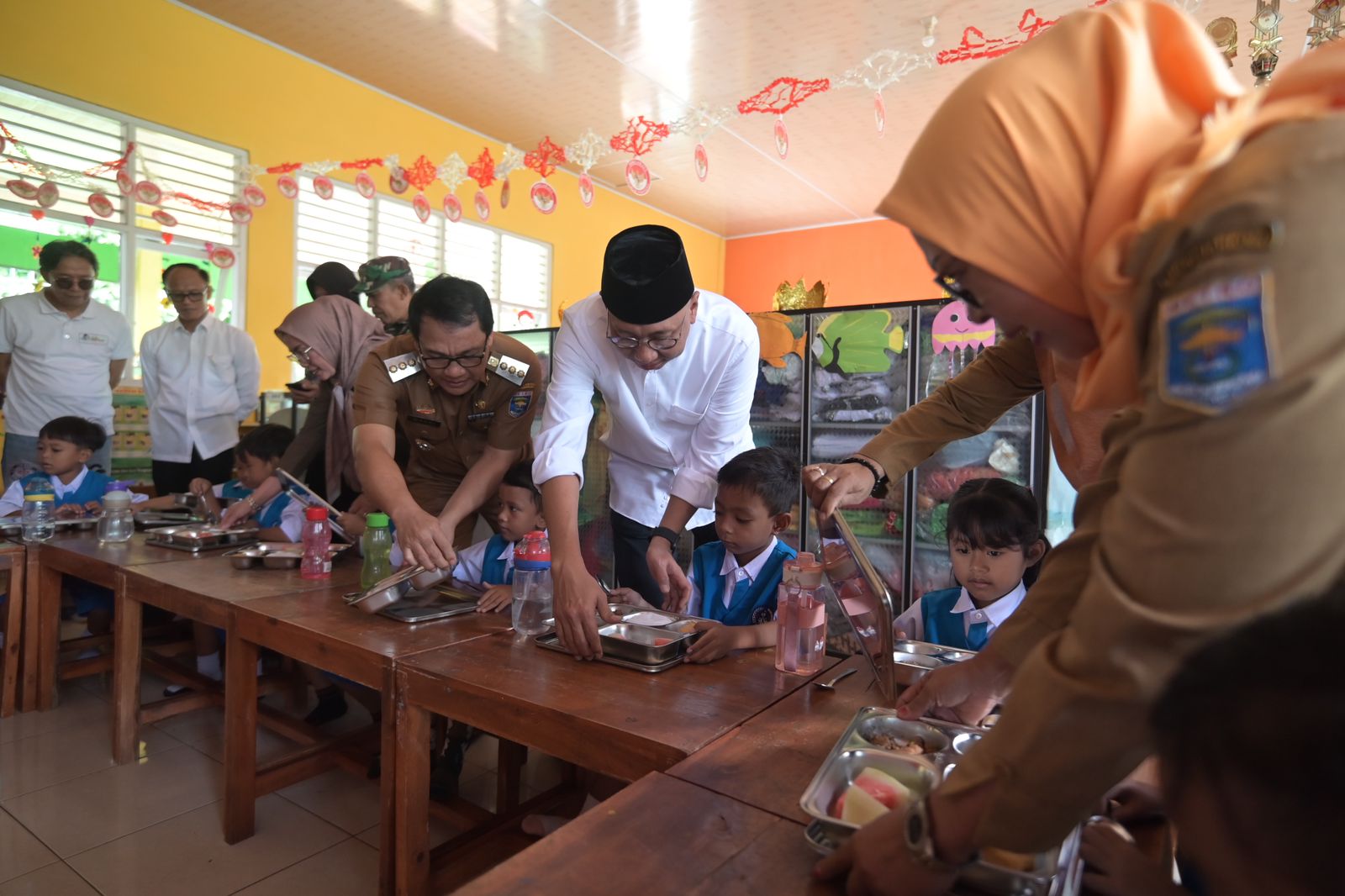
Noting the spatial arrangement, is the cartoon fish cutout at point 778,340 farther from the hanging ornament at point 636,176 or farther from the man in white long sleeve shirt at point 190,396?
the man in white long sleeve shirt at point 190,396

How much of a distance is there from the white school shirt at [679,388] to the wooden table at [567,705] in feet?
2.11

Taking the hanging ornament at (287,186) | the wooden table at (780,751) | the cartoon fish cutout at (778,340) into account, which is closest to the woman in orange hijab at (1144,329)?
the wooden table at (780,751)

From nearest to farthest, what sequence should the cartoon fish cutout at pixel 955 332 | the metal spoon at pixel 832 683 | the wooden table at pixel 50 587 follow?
the metal spoon at pixel 832 683, the wooden table at pixel 50 587, the cartoon fish cutout at pixel 955 332

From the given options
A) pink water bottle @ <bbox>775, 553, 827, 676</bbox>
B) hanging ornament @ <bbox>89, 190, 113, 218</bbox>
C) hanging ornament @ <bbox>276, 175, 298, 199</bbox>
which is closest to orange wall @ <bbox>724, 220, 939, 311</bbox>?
hanging ornament @ <bbox>276, 175, 298, 199</bbox>

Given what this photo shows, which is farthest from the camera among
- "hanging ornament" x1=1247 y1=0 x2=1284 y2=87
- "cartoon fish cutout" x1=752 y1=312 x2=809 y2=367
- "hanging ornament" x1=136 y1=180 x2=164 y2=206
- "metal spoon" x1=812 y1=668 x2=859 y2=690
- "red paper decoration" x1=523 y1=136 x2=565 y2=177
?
"red paper decoration" x1=523 y1=136 x2=565 y2=177

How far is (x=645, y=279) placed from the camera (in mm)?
1790

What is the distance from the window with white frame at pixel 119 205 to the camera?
4574 millimetres

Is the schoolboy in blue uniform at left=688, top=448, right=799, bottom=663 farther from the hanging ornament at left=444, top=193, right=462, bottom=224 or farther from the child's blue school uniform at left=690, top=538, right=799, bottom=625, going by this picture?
the hanging ornament at left=444, top=193, right=462, bottom=224

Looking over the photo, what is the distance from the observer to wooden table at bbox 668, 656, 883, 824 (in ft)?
3.20

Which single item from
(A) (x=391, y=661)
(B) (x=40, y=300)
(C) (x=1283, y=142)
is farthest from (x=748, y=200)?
(C) (x=1283, y=142)

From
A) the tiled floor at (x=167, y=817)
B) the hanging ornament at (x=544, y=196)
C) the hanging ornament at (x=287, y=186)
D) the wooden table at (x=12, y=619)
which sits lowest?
the tiled floor at (x=167, y=817)

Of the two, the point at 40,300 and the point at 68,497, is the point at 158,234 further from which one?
the point at 68,497

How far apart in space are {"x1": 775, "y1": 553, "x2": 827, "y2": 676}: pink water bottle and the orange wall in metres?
8.63

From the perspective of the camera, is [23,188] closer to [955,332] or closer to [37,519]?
[37,519]
